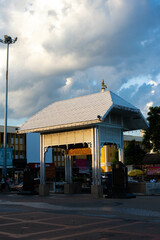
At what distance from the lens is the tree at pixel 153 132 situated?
147 ft

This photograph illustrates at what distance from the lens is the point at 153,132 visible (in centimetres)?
4466

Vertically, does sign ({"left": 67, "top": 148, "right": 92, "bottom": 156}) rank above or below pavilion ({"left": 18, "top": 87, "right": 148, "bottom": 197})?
below

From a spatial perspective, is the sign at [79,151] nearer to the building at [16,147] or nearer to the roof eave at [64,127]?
the roof eave at [64,127]

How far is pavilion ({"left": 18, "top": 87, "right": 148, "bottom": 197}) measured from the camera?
80.6 feet

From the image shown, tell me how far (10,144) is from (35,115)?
4829cm

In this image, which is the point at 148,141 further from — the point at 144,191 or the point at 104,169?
the point at 104,169

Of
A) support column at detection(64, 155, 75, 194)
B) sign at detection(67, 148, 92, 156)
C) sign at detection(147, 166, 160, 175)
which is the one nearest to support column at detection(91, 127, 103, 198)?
sign at detection(67, 148, 92, 156)

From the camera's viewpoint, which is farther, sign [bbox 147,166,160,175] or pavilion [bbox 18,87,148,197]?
sign [bbox 147,166,160,175]

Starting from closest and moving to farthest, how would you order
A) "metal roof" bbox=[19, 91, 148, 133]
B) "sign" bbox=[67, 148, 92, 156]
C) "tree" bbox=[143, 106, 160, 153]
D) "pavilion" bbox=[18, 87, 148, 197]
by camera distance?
"metal roof" bbox=[19, 91, 148, 133], "pavilion" bbox=[18, 87, 148, 197], "sign" bbox=[67, 148, 92, 156], "tree" bbox=[143, 106, 160, 153]

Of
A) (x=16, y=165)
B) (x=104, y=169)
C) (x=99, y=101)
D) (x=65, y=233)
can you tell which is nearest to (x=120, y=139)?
(x=99, y=101)

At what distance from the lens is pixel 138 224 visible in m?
11.3

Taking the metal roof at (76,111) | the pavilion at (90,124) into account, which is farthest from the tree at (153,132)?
the metal roof at (76,111)

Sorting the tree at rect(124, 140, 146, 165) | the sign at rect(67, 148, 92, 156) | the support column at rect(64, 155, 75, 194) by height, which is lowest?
the support column at rect(64, 155, 75, 194)

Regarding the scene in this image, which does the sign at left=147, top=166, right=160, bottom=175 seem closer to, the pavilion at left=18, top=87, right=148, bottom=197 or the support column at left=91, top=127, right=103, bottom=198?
the pavilion at left=18, top=87, right=148, bottom=197
